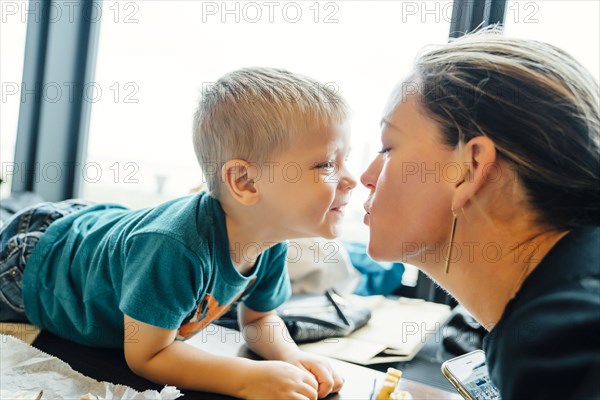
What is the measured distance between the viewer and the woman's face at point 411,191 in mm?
662

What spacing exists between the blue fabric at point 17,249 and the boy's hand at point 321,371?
1.67 feet

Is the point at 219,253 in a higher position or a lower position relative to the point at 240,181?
lower

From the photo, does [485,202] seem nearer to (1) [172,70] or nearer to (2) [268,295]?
(2) [268,295]

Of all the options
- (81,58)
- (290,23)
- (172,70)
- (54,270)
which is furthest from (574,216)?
(81,58)

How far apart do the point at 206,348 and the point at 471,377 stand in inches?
17.1

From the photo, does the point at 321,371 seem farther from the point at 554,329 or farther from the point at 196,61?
the point at 196,61

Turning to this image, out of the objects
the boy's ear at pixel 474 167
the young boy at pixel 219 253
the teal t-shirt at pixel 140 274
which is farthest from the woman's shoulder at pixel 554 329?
the teal t-shirt at pixel 140 274

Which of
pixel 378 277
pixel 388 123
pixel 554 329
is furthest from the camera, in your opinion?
pixel 378 277

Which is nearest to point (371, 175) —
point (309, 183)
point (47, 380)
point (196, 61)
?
point (309, 183)

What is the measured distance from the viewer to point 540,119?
577 millimetres

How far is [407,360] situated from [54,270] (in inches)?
26.3

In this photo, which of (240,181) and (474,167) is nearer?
(474,167)

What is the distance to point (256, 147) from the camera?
0.91 m

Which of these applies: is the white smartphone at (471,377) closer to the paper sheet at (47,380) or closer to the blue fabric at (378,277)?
the paper sheet at (47,380)
